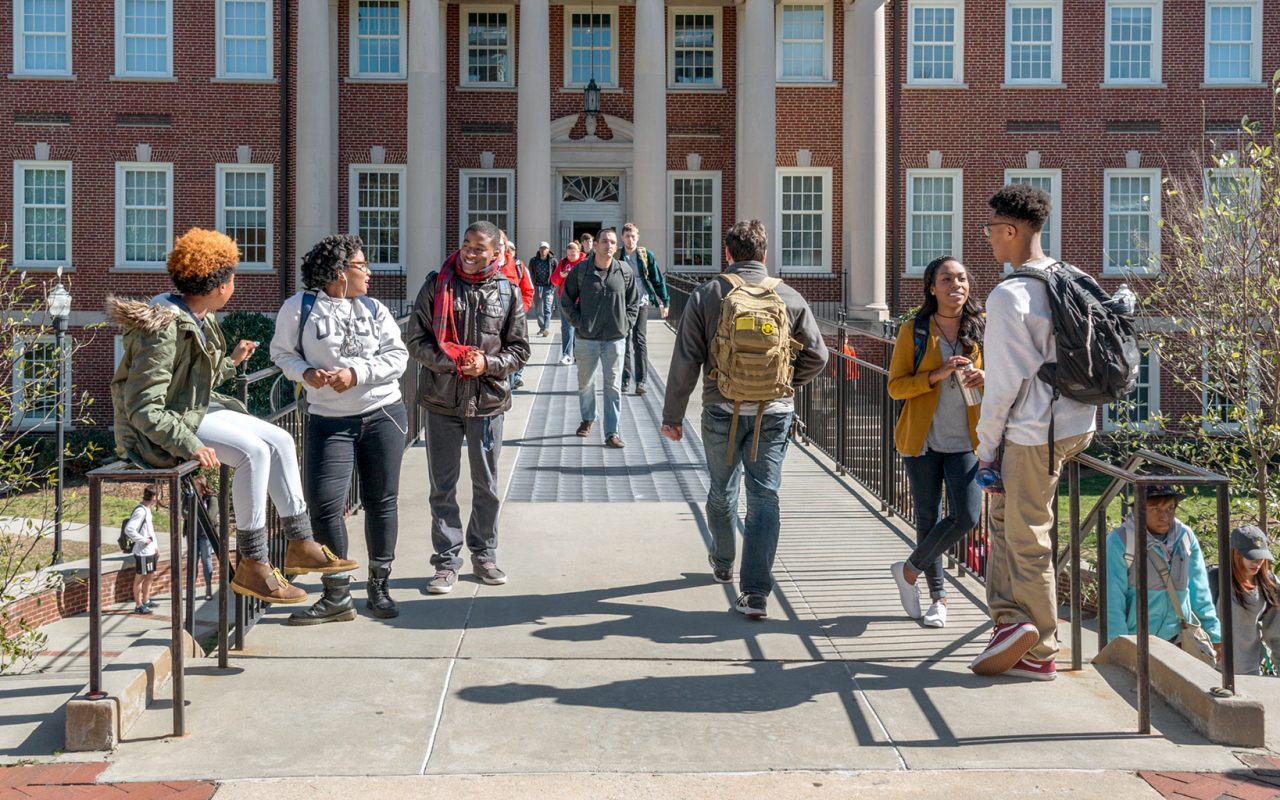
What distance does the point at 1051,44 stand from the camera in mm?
33094

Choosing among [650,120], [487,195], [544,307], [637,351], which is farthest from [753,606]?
[487,195]

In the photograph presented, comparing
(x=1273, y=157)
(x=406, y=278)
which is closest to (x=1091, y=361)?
(x=1273, y=157)

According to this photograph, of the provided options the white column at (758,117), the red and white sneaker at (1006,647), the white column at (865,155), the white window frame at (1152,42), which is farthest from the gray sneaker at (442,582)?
the white window frame at (1152,42)

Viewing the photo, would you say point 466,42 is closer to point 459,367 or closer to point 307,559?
point 459,367

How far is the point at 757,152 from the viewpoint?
29.0m

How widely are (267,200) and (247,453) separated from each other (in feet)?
92.7

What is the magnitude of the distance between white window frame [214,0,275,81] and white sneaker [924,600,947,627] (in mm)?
28570

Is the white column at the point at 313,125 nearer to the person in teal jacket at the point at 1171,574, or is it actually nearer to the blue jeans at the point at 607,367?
the blue jeans at the point at 607,367

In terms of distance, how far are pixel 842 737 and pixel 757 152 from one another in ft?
80.3

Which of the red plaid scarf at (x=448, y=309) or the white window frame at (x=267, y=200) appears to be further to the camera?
the white window frame at (x=267, y=200)

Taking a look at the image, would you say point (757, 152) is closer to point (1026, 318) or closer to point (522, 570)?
point (522, 570)

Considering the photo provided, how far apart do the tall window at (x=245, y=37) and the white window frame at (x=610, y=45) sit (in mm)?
6799

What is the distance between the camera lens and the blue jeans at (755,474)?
716 cm

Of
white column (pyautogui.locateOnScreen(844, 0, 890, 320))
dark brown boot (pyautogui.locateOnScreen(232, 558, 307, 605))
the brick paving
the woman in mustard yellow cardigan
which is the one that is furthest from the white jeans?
white column (pyautogui.locateOnScreen(844, 0, 890, 320))
